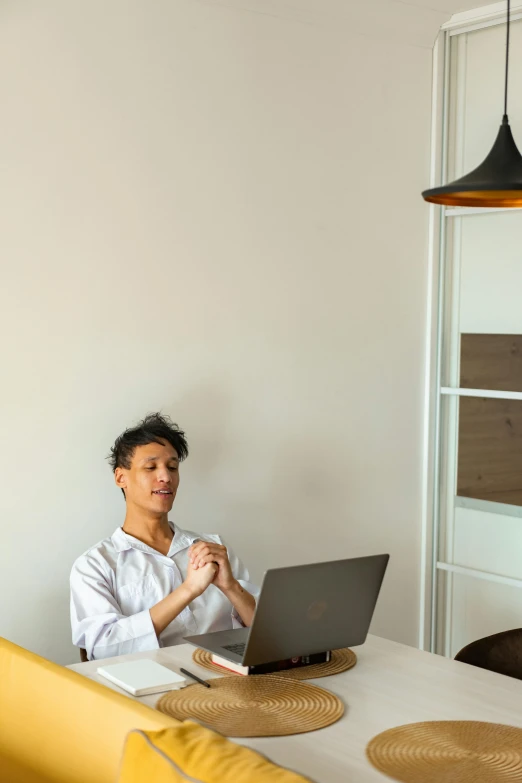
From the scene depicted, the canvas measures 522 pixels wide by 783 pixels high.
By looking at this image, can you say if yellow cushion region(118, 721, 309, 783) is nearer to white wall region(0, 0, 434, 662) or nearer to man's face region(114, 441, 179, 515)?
man's face region(114, 441, 179, 515)

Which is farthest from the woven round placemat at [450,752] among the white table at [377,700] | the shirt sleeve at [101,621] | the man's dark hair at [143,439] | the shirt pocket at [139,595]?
the man's dark hair at [143,439]

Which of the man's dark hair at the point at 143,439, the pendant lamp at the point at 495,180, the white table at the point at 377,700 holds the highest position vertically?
the pendant lamp at the point at 495,180

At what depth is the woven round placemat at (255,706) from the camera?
6.41 ft

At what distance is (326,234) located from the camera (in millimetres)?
3791

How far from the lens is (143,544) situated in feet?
9.71

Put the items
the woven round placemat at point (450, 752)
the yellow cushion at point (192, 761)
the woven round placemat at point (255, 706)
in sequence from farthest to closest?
the woven round placemat at point (255, 706) → the woven round placemat at point (450, 752) → the yellow cushion at point (192, 761)

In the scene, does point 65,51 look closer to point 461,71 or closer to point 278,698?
point 461,71

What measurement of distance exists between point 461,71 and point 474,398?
1.34m

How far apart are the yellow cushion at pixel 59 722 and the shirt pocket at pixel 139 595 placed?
74 cm

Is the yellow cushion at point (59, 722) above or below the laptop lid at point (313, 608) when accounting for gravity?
below

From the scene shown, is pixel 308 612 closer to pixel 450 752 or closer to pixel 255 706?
pixel 255 706

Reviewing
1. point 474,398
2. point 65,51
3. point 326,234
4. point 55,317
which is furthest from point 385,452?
point 65,51

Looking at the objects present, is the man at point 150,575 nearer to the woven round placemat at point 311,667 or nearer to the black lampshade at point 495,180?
→ the woven round placemat at point 311,667

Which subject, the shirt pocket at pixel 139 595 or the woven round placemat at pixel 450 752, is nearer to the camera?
the woven round placemat at pixel 450 752
